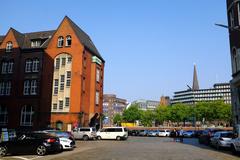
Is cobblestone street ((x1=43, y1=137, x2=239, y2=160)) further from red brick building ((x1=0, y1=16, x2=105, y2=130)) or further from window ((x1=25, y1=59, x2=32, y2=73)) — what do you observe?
window ((x1=25, y1=59, x2=32, y2=73))

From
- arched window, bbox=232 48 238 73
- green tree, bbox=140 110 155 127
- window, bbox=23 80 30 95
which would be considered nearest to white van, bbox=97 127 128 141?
window, bbox=23 80 30 95

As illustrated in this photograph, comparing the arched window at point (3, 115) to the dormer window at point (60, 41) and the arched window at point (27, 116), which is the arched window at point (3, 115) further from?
the dormer window at point (60, 41)

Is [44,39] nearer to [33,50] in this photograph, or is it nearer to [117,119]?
[33,50]

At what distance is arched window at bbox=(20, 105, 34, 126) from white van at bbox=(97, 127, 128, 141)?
13.5m

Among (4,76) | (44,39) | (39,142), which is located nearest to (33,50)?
(44,39)

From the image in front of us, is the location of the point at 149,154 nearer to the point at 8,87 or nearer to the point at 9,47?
the point at 8,87

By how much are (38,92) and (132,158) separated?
33.4m

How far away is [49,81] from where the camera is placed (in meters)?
46.7

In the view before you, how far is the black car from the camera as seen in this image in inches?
723

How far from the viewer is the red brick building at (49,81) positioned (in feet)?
148

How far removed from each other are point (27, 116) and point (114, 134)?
652 inches

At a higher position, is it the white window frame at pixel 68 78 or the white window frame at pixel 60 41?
the white window frame at pixel 60 41

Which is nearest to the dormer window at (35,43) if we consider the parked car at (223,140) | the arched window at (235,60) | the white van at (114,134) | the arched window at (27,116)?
the arched window at (27,116)

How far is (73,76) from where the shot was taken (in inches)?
1794
